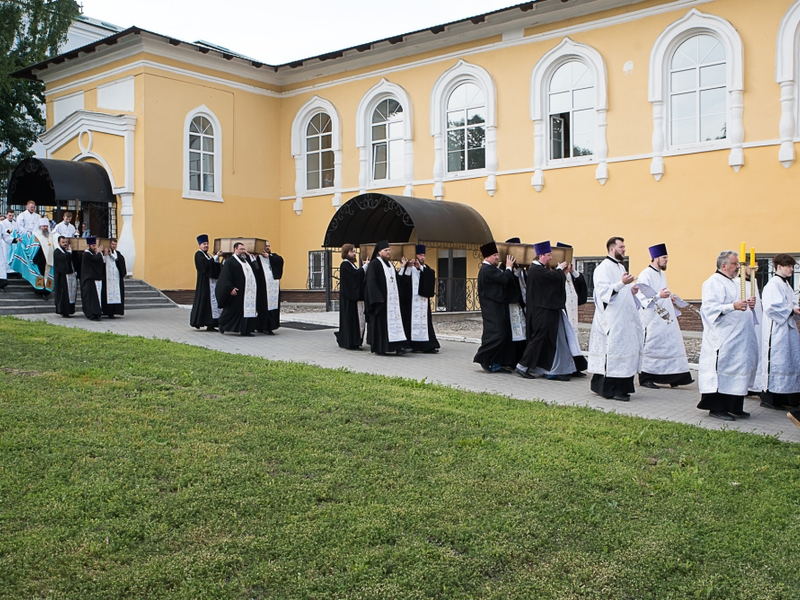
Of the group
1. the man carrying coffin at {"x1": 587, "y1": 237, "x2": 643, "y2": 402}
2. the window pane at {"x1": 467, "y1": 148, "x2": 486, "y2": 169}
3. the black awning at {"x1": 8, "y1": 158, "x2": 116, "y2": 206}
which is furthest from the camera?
the black awning at {"x1": 8, "y1": 158, "x2": 116, "y2": 206}

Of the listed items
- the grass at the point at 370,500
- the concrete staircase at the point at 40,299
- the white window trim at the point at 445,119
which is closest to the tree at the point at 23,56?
the concrete staircase at the point at 40,299

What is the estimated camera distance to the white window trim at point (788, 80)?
1599 centimetres

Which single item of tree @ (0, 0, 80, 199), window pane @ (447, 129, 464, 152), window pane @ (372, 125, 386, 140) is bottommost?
window pane @ (447, 129, 464, 152)

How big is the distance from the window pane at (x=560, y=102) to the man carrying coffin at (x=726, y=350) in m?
11.9

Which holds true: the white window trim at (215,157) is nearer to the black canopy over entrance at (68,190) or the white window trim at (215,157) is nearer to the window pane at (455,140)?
the black canopy over entrance at (68,190)

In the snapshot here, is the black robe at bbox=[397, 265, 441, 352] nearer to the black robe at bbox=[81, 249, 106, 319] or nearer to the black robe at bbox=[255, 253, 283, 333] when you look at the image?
the black robe at bbox=[255, 253, 283, 333]

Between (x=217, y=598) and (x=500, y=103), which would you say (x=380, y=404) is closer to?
(x=217, y=598)

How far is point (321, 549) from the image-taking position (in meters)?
4.25

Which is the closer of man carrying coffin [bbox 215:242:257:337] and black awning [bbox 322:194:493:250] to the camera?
man carrying coffin [bbox 215:242:257:337]

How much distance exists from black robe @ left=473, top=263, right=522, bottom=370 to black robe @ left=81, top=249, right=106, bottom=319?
29.4ft

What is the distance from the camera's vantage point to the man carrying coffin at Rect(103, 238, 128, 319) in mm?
16984

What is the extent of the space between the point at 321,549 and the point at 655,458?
3143 millimetres

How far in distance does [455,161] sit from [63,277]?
412 inches

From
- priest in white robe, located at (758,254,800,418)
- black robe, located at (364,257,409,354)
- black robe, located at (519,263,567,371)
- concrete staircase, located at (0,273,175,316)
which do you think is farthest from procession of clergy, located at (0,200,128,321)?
priest in white robe, located at (758,254,800,418)
